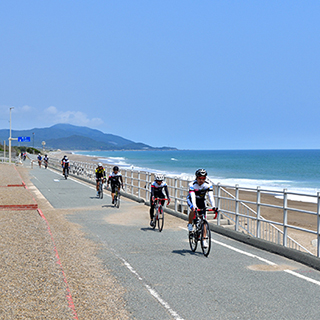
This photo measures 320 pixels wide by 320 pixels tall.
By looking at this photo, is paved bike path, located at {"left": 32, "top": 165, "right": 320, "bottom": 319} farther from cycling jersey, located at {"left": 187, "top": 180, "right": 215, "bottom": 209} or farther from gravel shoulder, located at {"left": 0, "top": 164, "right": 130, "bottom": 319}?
cycling jersey, located at {"left": 187, "top": 180, "right": 215, "bottom": 209}

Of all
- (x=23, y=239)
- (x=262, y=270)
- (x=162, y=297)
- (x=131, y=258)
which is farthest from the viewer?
(x=23, y=239)

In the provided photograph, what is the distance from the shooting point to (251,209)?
15.3m

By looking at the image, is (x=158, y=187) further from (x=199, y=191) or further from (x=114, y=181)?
(x=114, y=181)

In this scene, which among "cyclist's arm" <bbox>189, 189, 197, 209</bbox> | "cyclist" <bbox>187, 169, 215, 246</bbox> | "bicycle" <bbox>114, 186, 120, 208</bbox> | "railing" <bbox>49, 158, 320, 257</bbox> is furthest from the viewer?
"bicycle" <bbox>114, 186, 120, 208</bbox>

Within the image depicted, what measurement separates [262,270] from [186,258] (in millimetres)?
1617

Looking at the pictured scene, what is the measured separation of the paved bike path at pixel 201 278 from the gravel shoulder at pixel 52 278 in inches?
11.6

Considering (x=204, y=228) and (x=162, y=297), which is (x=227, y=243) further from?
(x=162, y=297)

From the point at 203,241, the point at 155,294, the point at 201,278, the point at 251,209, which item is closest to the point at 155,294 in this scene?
the point at 155,294

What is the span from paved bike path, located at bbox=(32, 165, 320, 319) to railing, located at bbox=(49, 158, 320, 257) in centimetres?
93

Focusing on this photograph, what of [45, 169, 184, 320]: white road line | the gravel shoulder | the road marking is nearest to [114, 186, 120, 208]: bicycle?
the gravel shoulder

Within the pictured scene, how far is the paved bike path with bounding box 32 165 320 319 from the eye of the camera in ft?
18.4

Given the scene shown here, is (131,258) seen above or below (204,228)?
below

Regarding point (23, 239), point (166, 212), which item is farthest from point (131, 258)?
point (166, 212)

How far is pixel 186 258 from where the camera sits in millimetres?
8594
